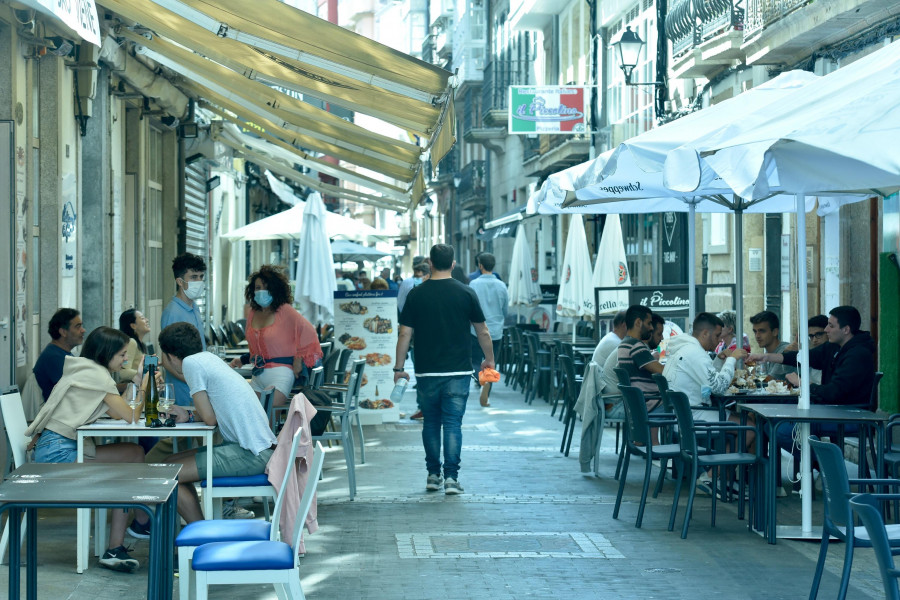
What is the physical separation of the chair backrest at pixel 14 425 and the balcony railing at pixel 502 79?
27153 mm

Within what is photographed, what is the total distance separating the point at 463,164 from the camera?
49.8 m

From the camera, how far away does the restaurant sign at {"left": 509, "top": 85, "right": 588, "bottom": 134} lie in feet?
68.8

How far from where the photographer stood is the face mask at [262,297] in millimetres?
9719

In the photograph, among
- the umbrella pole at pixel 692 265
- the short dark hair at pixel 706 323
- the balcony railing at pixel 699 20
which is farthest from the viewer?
the balcony railing at pixel 699 20

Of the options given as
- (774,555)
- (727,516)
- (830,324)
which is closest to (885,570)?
(774,555)

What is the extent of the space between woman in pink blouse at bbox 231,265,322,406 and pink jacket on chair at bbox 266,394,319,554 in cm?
292

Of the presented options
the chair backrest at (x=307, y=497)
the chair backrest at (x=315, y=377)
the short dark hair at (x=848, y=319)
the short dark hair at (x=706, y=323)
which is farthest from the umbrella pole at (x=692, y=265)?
the chair backrest at (x=307, y=497)

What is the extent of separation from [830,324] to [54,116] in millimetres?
6300

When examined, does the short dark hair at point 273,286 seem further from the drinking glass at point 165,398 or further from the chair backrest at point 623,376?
the chair backrest at point 623,376

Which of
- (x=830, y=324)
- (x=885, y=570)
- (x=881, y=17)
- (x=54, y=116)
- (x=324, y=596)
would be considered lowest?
(x=324, y=596)

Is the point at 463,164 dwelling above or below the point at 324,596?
above

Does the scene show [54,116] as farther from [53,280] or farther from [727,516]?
[727,516]

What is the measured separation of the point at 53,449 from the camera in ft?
22.7

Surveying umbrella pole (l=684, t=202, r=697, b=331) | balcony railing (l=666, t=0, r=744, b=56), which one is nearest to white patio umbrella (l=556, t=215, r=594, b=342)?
balcony railing (l=666, t=0, r=744, b=56)
